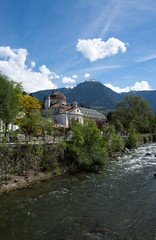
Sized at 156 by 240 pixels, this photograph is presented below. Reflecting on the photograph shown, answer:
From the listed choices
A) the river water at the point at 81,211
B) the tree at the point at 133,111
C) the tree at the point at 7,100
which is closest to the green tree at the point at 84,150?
the river water at the point at 81,211

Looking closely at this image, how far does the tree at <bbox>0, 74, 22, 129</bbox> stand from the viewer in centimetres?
2509

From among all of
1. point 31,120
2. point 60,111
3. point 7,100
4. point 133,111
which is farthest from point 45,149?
point 133,111

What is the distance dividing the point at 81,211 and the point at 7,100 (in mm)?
20014

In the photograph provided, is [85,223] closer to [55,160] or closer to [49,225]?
[49,225]

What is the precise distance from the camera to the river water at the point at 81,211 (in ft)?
28.8

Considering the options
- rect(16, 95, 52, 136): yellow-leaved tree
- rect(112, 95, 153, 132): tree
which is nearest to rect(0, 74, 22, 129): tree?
rect(16, 95, 52, 136): yellow-leaved tree

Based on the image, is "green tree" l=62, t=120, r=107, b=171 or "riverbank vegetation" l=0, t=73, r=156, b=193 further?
"green tree" l=62, t=120, r=107, b=171

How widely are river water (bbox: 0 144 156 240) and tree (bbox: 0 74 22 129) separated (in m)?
13.4

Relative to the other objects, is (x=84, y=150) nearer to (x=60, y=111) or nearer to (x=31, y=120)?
(x=31, y=120)

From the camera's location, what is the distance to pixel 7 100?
2522cm

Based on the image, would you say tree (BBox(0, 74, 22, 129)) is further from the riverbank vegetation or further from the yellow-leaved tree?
the yellow-leaved tree

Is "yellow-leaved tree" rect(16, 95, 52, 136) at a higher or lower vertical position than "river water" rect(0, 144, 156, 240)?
higher

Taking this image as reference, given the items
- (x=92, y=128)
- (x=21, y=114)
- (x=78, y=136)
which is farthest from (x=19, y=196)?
(x=21, y=114)

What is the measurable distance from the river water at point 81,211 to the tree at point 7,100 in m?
13.4
